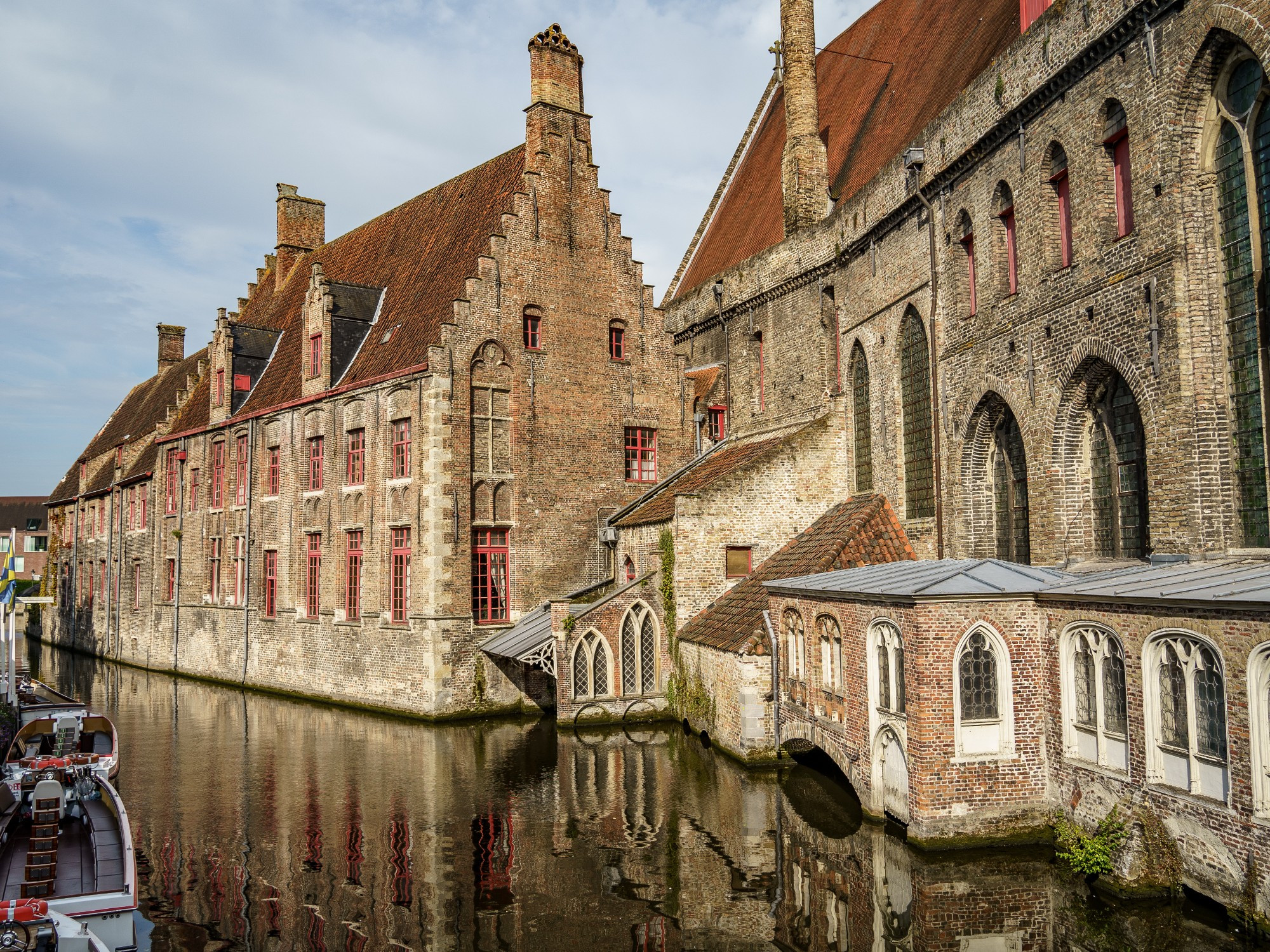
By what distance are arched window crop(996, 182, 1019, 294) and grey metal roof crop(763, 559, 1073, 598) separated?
14.4 feet

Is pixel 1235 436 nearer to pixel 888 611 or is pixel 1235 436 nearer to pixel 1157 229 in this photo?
pixel 1157 229

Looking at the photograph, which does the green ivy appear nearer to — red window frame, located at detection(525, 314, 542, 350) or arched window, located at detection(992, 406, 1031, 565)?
arched window, located at detection(992, 406, 1031, 565)

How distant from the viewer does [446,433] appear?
21.0 meters

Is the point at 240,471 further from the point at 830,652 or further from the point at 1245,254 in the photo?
the point at 1245,254

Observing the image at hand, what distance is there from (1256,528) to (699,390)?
638 inches

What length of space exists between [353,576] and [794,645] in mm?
12189

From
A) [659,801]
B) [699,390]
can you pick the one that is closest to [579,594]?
[699,390]

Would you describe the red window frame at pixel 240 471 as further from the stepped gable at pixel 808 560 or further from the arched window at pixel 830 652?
the arched window at pixel 830 652

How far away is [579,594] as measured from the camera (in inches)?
861

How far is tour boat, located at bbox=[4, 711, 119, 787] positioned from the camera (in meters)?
14.4

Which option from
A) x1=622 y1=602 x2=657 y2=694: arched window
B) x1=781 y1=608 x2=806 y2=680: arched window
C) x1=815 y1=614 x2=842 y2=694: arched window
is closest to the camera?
x1=815 y1=614 x2=842 y2=694: arched window

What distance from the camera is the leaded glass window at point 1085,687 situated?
9805 mm

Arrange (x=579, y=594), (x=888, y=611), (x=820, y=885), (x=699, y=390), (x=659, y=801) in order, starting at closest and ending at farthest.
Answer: (x=820, y=885) → (x=888, y=611) → (x=659, y=801) → (x=579, y=594) → (x=699, y=390)

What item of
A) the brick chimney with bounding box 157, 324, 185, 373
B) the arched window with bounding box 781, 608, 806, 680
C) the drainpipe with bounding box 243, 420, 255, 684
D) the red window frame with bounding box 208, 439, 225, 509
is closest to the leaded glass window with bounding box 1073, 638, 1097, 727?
the arched window with bounding box 781, 608, 806, 680
